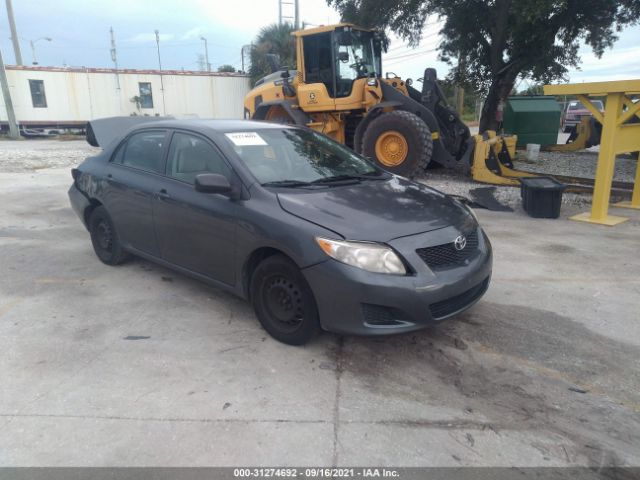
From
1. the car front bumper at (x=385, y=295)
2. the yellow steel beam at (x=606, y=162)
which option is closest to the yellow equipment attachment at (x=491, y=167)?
the yellow steel beam at (x=606, y=162)

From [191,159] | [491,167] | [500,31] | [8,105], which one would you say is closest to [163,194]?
[191,159]

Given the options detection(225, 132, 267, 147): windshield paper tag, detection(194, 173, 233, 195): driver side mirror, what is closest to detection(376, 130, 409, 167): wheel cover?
detection(225, 132, 267, 147): windshield paper tag

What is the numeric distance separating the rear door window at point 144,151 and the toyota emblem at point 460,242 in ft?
8.86

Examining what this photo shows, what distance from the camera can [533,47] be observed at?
1371 cm

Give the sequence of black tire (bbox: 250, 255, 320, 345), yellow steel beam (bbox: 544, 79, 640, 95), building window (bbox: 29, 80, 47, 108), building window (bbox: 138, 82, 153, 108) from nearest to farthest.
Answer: black tire (bbox: 250, 255, 320, 345) → yellow steel beam (bbox: 544, 79, 640, 95) → building window (bbox: 29, 80, 47, 108) → building window (bbox: 138, 82, 153, 108)

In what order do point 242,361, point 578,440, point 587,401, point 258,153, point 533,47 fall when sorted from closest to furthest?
point 578,440, point 587,401, point 242,361, point 258,153, point 533,47

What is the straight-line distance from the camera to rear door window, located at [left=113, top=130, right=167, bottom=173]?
458 centimetres

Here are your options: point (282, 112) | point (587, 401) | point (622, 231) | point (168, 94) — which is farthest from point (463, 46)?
point (168, 94)

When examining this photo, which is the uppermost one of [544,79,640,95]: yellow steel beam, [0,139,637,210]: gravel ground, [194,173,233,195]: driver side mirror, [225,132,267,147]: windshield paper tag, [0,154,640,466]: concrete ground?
[544,79,640,95]: yellow steel beam

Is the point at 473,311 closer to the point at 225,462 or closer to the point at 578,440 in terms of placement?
the point at 578,440

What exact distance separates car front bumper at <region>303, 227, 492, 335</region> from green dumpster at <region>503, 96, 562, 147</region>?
13.0m

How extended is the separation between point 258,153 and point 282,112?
7.91 metres

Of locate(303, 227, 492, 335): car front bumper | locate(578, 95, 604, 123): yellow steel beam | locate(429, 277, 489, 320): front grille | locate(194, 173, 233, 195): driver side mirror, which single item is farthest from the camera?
locate(578, 95, 604, 123): yellow steel beam

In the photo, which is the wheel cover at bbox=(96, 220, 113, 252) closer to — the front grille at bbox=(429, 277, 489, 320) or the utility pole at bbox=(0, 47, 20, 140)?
the front grille at bbox=(429, 277, 489, 320)
